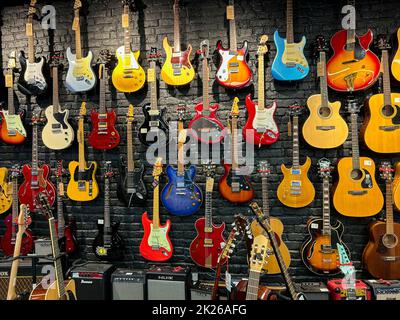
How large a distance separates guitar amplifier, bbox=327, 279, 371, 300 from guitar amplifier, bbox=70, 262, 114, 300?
1949 millimetres

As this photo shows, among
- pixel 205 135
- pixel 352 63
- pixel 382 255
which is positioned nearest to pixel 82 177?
pixel 205 135

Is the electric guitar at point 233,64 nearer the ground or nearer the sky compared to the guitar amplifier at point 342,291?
nearer the sky

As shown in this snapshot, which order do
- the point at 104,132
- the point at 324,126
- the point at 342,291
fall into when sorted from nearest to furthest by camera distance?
the point at 342,291 → the point at 324,126 → the point at 104,132

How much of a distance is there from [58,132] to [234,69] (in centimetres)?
186

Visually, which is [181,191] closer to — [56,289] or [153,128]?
[153,128]

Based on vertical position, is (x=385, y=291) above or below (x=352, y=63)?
below

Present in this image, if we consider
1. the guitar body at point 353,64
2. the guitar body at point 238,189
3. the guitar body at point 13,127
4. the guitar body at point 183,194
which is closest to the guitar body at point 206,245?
the guitar body at point 183,194

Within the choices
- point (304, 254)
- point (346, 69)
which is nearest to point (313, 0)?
point (346, 69)

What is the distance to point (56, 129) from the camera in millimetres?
3613

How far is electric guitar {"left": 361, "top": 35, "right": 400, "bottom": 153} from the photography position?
3.10m

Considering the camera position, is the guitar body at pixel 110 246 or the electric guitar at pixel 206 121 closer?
the electric guitar at pixel 206 121

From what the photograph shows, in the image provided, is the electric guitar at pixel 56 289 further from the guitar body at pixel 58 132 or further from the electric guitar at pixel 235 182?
the electric guitar at pixel 235 182

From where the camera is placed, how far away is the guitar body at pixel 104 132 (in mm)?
3516

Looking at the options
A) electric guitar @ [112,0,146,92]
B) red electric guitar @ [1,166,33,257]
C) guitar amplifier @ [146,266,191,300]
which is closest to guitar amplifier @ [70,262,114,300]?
guitar amplifier @ [146,266,191,300]
